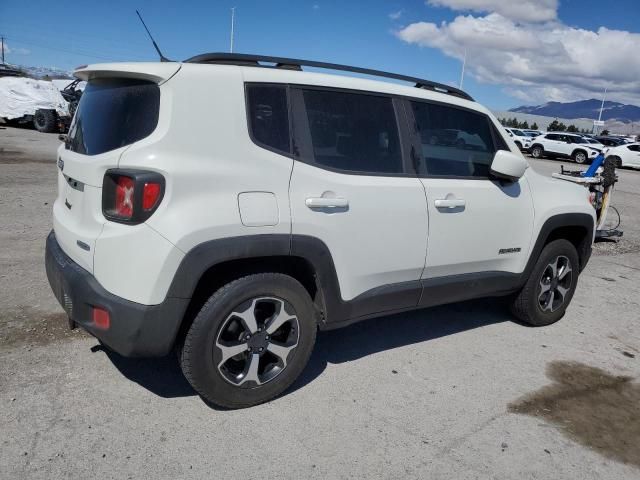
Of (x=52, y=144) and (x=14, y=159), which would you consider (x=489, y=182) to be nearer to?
(x=14, y=159)

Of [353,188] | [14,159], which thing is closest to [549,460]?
[353,188]

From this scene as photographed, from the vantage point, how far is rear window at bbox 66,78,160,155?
2.67 meters

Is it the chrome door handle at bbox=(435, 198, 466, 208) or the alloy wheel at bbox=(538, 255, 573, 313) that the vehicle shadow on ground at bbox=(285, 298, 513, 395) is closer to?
the alloy wheel at bbox=(538, 255, 573, 313)

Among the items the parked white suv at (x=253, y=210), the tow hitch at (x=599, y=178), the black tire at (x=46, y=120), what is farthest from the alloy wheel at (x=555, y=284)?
the black tire at (x=46, y=120)

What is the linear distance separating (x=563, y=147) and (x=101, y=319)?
1237 inches

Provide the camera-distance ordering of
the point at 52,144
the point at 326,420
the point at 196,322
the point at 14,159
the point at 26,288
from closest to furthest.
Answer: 1. the point at 196,322
2. the point at 326,420
3. the point at 26,288
4. the point at 14,159
5. the point at 52,144

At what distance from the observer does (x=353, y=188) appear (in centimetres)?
311

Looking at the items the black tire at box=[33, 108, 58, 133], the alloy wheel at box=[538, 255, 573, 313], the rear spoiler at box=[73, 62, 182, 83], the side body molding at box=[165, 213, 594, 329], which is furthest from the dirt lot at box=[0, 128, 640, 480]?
the black tire at box=[33, 108, 58, 133]

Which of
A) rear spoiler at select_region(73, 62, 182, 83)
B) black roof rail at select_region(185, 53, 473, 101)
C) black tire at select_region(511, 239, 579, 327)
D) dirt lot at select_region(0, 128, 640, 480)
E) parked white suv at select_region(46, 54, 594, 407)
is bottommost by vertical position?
dirt lot at select_region(0, 128, 640, 480)

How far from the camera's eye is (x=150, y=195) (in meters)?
2.53

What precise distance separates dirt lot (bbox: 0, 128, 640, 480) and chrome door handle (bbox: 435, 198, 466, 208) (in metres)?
1.14

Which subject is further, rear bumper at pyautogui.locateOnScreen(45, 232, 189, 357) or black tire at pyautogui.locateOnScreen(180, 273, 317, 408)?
black tire at pyautogui.locateOnScreen(180, 273, 317, 408)

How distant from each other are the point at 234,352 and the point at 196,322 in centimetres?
30

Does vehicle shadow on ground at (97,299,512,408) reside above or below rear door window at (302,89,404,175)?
below
